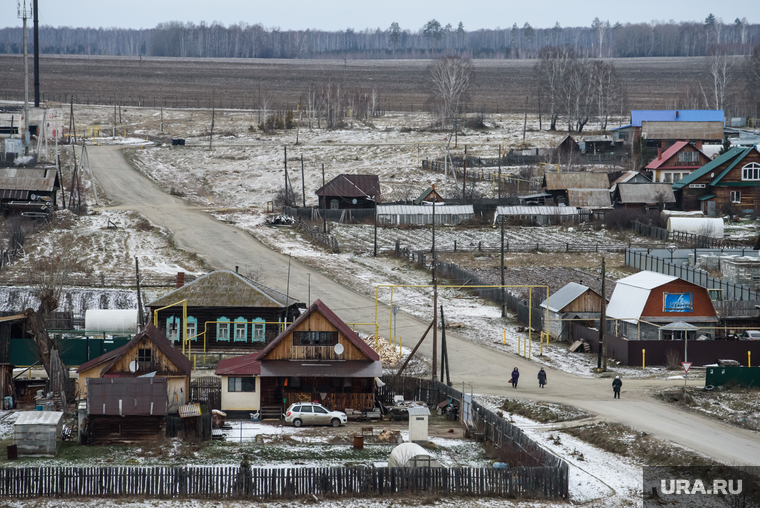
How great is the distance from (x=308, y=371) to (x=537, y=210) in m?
46.5

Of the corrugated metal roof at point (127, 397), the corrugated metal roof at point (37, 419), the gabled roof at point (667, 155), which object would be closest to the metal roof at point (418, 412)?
the corrugated metal roof at point (127, 397)

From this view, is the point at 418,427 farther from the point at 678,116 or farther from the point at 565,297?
the point at 678,116

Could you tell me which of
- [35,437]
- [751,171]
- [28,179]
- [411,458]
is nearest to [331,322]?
[411,458]

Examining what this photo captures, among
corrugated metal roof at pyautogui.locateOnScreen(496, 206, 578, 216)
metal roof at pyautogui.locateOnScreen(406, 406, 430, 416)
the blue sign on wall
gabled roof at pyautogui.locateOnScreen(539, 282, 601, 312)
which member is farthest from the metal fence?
metal roof at pyautogui.locateOnScreen(406, 406, 430, 416)

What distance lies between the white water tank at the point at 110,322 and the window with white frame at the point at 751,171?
56.9m

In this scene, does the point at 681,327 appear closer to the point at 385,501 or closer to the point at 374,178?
the point at 385,501

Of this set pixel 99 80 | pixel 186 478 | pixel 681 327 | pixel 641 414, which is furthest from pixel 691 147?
pixel 99 80

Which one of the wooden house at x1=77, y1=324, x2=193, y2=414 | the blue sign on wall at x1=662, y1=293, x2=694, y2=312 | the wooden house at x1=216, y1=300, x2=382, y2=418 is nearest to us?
the wooden house at x1=77, y1=324, x2=193, y2=414

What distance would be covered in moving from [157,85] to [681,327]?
140843 mm

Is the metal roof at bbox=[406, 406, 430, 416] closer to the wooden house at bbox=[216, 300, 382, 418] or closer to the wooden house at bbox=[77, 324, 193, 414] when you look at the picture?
the wooden house at bbox=[216, 300, 382, 418]

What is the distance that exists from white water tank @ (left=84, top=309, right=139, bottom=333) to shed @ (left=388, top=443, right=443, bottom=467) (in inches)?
775

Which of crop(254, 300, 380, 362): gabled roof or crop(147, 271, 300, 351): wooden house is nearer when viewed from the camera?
crop(254, 300, 380, 362): gabled roof

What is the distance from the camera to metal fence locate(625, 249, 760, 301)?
154ft

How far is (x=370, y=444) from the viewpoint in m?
27.8
